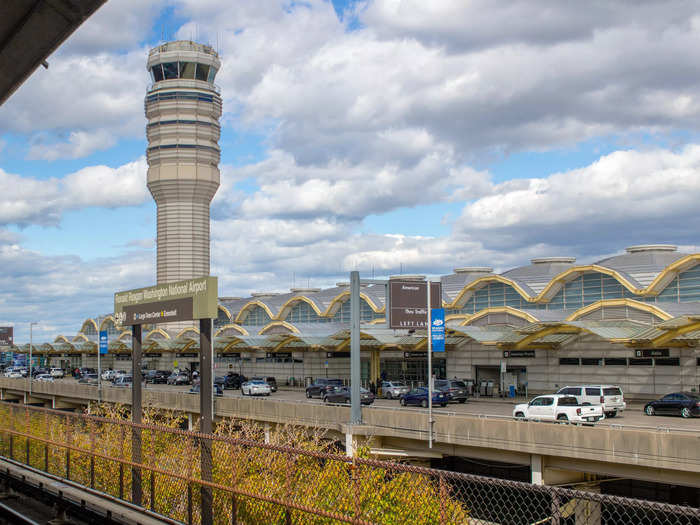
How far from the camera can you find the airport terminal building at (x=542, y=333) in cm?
4844

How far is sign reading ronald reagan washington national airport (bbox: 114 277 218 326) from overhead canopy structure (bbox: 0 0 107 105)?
6.85m

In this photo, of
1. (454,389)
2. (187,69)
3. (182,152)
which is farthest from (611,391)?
(187,69)

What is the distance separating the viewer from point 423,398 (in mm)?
46562

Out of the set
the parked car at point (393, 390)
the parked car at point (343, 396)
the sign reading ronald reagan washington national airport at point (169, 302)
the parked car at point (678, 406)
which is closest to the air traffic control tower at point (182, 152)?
the parked car at point (393, 390)

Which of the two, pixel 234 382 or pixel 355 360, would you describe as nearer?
pixel 355 360

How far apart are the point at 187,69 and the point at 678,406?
381 feet

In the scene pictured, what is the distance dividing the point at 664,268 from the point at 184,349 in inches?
2239

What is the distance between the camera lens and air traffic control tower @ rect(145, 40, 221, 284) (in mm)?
131250

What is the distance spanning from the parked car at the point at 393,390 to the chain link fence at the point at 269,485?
3439 cm

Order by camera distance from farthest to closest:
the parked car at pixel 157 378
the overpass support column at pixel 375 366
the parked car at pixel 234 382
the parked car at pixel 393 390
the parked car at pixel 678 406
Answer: the parked car at pixel 157 378 → the parked car at pixel 234 382 → the overpass support column at pixel 375 366 → the parked car at pixel 393 390 → the parked car at pixel 678 406

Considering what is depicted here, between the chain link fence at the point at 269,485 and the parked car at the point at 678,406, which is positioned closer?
the chain link fence at the point at 269,485

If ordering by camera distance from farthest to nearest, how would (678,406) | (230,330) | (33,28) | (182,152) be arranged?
(182,152)
(230,330)
(678,406)
(33,28)

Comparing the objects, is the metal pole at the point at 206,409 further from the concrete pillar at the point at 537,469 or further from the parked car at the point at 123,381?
the parked car at the point at 123,381

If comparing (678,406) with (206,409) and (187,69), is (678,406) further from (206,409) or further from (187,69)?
(187,69)
